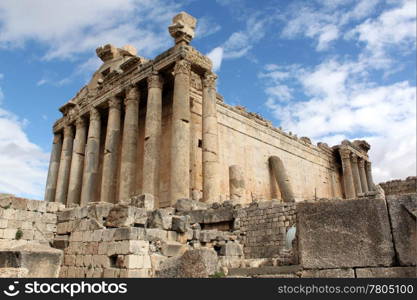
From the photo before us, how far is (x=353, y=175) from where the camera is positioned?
32.5 metres

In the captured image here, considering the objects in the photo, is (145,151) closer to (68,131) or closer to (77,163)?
(77,163)

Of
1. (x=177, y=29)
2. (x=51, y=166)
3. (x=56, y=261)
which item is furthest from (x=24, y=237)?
(x=51, y=166)

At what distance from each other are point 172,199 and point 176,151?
7.09ft

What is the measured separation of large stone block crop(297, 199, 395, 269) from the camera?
4527 millimetres

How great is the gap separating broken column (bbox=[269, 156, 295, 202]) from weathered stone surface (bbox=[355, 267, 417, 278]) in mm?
18646

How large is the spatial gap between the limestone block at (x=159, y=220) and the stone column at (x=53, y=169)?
58.2 ft

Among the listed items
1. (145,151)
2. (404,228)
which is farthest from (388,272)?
(145,151)

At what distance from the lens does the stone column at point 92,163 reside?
2039 cm

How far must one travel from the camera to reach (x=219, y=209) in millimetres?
12695

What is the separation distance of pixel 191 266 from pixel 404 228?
10.9 feet

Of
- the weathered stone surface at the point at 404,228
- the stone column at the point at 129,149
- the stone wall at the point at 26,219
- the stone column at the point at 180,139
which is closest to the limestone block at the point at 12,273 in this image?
the stone wall at the point at 26,219

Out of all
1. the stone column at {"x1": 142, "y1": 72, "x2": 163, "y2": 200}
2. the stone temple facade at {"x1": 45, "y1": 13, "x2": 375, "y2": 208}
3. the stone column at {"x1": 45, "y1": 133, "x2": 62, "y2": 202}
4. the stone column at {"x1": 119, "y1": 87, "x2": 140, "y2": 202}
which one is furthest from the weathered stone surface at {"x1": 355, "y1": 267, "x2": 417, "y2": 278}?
the stone column at {"x1": 45, "y1": 133, "x2": 62, "y2": 202}

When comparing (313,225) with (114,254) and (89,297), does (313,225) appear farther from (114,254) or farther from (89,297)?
(114,254)

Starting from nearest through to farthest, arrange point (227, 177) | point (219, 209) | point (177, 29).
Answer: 1. point (219, 209)
2. point (177, 29)
3. point (227, 177)
